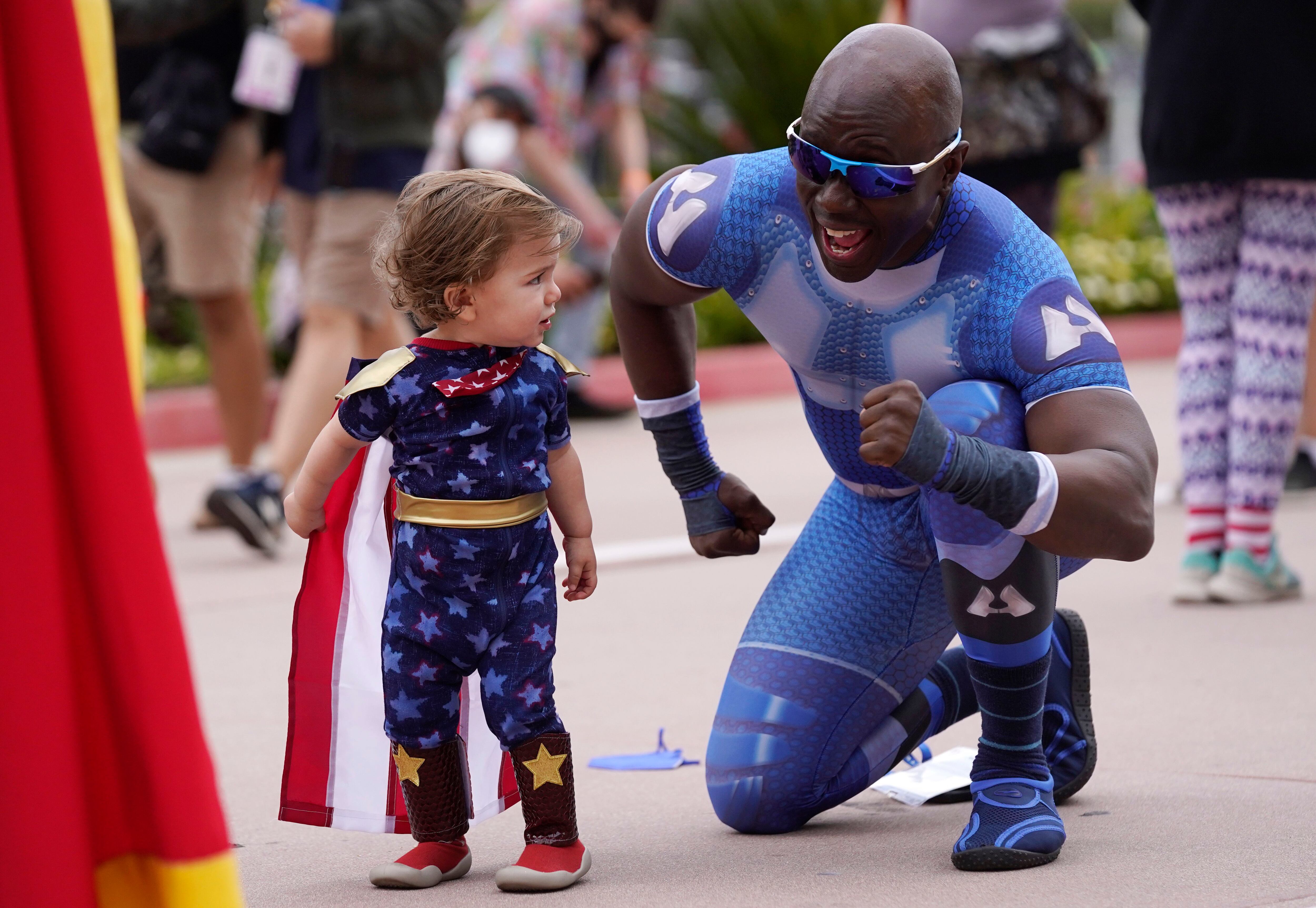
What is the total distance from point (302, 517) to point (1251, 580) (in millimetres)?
2534

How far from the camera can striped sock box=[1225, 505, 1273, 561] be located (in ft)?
13.8

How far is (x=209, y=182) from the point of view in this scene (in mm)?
5664

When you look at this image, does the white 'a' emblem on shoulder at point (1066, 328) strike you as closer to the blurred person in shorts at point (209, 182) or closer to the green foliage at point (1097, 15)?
the blurred person in shorts at point (209, 182)

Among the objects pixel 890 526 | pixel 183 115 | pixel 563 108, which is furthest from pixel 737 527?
pixel 563 108

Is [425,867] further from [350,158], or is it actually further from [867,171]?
[350,158]

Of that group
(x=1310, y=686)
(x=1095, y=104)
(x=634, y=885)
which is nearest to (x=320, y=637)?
(x=634, y=885)

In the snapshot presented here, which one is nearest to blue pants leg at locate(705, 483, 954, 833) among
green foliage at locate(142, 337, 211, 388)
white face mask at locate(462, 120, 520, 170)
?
white face mask at locate(462, 120, 520, 170)

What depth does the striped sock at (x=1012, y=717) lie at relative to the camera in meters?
2.48

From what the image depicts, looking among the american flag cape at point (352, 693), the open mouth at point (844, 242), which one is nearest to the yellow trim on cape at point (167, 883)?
the american flag cape at point (352, 693)

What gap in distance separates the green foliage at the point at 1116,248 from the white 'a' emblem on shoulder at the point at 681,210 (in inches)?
334

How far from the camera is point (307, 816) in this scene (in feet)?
8.30

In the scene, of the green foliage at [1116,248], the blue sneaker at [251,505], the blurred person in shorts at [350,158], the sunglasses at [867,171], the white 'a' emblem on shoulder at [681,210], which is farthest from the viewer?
the green foliage at [1116,248]

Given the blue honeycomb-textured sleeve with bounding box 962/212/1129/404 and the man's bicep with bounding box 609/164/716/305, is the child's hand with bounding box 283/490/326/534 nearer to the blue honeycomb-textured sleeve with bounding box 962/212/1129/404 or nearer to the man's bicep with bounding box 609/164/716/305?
the man's bicep with bounding box 609/164/716/305

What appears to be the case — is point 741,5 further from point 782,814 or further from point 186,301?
point 782,814
